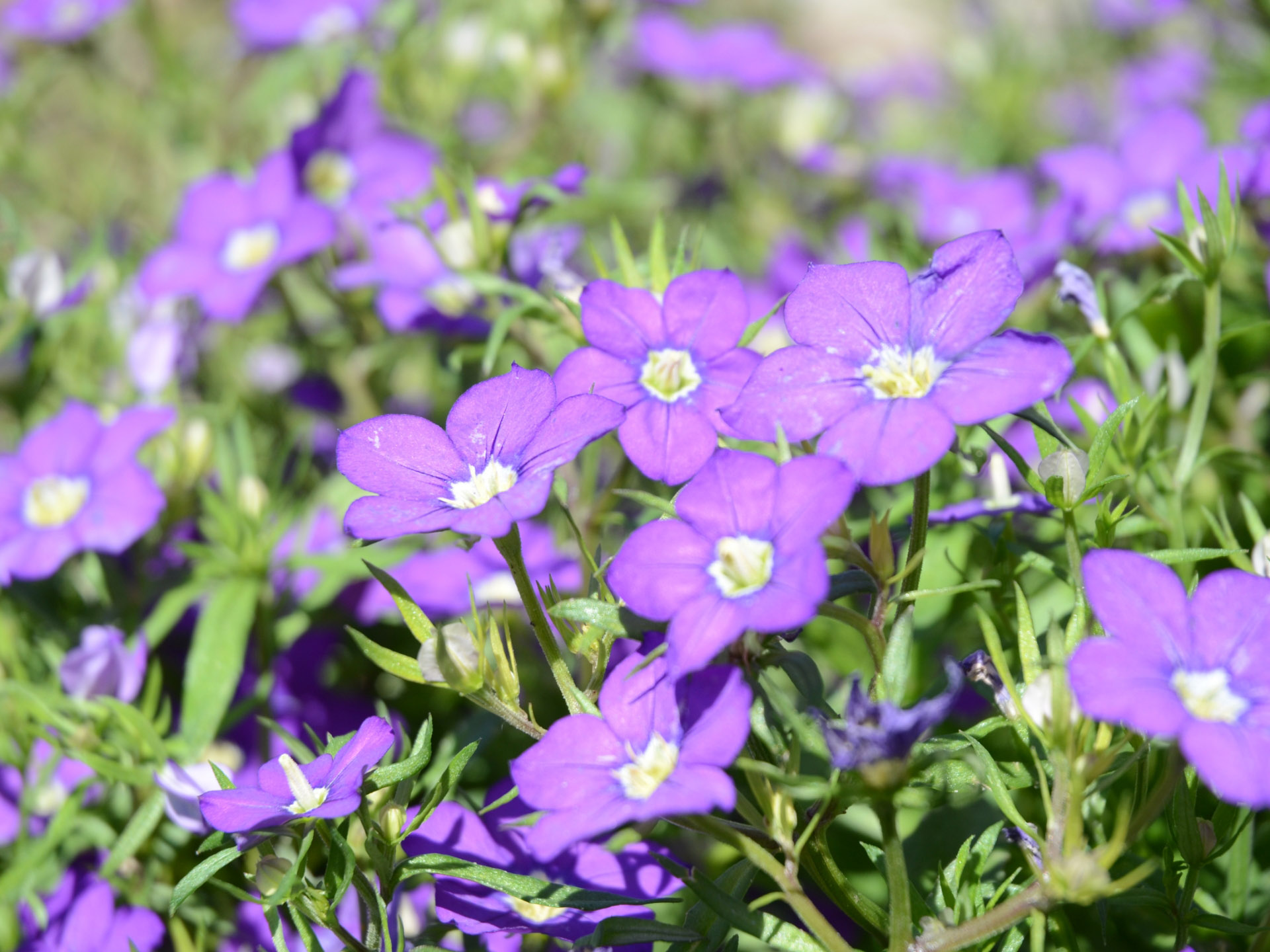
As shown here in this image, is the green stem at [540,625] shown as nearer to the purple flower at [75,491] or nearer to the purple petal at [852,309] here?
the purple petal at [852,309]

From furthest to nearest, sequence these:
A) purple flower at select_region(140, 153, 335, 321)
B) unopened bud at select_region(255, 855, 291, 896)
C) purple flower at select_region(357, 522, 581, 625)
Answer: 1. purple flower at select_region(140, 153, 335, 321)
2. purple flower at select_region(357, 522, 581, 625)
3. unopened bud at select_region(255, 855, 291, 896)

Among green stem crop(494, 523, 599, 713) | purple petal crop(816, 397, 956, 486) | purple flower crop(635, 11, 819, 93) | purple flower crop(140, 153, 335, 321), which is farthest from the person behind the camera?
purple flower crop(635, 11, 819, 93)

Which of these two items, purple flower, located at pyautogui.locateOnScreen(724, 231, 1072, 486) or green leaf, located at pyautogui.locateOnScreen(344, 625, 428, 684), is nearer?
purple flower, located at pyautogui.locateOnScreen(724, 231, 1072, 486)

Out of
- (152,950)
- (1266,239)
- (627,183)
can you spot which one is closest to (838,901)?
(152,950)

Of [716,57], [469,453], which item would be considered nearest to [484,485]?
[469,453]

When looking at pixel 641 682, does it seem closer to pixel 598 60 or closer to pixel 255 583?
pixel 255 583

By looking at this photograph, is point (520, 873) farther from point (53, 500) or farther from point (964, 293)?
point (53, 500)

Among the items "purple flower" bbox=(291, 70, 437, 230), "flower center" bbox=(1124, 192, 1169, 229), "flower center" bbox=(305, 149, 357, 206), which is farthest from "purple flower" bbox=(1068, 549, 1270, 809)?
"flower center" bbox=(305, 149, 357, 206)

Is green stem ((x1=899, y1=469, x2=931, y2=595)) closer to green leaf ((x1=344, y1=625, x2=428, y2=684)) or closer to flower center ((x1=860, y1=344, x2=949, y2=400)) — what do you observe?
flower center ((x1=860, y1=344, x2=949, y2=400))
